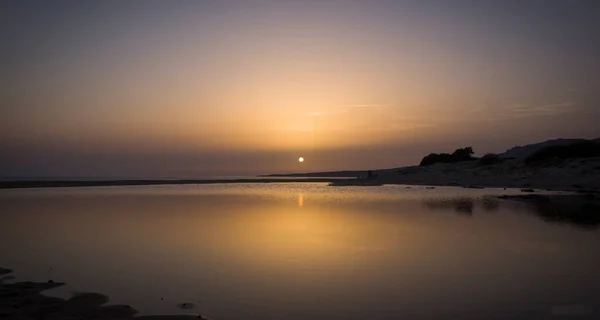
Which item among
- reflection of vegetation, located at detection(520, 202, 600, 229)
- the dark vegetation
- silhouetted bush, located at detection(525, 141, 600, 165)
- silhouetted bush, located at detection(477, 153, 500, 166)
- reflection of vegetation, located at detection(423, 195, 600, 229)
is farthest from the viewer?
the dark vegetation

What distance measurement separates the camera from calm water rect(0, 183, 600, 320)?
988 centimetres

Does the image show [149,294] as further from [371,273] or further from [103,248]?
[103,248]

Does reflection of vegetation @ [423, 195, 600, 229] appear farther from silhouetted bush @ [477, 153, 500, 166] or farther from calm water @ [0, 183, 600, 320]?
silhouetted bush @ [477, 153, 500, 166]

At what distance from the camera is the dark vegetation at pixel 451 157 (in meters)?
98.7

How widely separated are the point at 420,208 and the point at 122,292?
76.4 ft

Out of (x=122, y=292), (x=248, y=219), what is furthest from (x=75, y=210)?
(x=122, y=292)

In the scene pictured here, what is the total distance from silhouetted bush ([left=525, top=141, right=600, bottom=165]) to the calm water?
47443mm

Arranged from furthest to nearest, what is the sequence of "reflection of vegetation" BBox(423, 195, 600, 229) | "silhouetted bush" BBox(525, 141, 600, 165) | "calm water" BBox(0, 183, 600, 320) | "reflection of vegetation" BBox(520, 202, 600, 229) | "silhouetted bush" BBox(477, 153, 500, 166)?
"silhouetted bush" BBox(477, 153, 500, 166) → "silhouetted bush" BBox(525, 141, 600, 165) → "reflection of vegetation" BBox(423, 195, 600, 229) → "reflection of vegetation" BBox(520, 202, 600, 229) → "calm water" BBox(0, 183, 600, 320)

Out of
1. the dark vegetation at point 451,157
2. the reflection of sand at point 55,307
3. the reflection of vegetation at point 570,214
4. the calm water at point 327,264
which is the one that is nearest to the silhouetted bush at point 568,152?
the dark vegetation at point 451,157

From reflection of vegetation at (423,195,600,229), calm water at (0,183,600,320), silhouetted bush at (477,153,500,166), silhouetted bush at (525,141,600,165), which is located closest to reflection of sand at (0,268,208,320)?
calm water at (0,183,600,320)

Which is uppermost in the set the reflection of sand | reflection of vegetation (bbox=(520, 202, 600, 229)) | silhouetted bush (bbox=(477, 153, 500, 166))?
silhouetted bush (bbox=(477, 153, 500, 166))

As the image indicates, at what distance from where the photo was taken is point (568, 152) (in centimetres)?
6775

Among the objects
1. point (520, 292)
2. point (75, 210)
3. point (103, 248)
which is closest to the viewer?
point (520, 292)

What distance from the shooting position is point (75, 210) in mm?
30781
